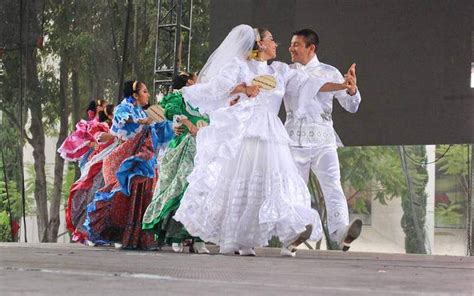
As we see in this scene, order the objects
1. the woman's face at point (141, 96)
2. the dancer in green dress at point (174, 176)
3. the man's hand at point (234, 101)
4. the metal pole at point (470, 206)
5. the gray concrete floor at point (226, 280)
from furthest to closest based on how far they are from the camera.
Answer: the metal pole at point (470, 206)
the woman's face at point (141, 96)
the dancer in green dress at point (174, 176)
the man's hand at point (234, 101)
the gray concrete floor at point (226, 280)

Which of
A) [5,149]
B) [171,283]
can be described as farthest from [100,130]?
[171,283]

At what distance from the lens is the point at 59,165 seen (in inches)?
446

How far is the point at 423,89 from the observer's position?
8156 millimetres

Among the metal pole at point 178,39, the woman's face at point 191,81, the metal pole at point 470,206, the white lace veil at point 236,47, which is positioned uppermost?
the metal pole at point 178,39

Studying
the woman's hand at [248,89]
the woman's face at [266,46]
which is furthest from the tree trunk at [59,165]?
the woman's hand at [248,89]

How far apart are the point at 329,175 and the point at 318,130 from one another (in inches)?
11.0

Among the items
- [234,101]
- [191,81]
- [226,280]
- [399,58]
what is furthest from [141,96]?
[226,280]

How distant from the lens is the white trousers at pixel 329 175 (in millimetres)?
5402

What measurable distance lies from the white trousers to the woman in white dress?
96 millimetres

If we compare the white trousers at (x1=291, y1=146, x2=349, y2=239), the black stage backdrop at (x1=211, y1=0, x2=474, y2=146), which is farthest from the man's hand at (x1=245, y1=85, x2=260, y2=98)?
the black stage backdrop at (x1=211, y1=0, x2=474, y2=146)

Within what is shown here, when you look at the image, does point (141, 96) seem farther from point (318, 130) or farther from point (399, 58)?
point (399, 58)

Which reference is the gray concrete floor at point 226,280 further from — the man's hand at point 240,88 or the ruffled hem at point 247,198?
the man's hand at point 240,88

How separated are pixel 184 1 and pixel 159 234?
158 inches

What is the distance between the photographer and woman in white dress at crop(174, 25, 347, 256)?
5.41 metres
